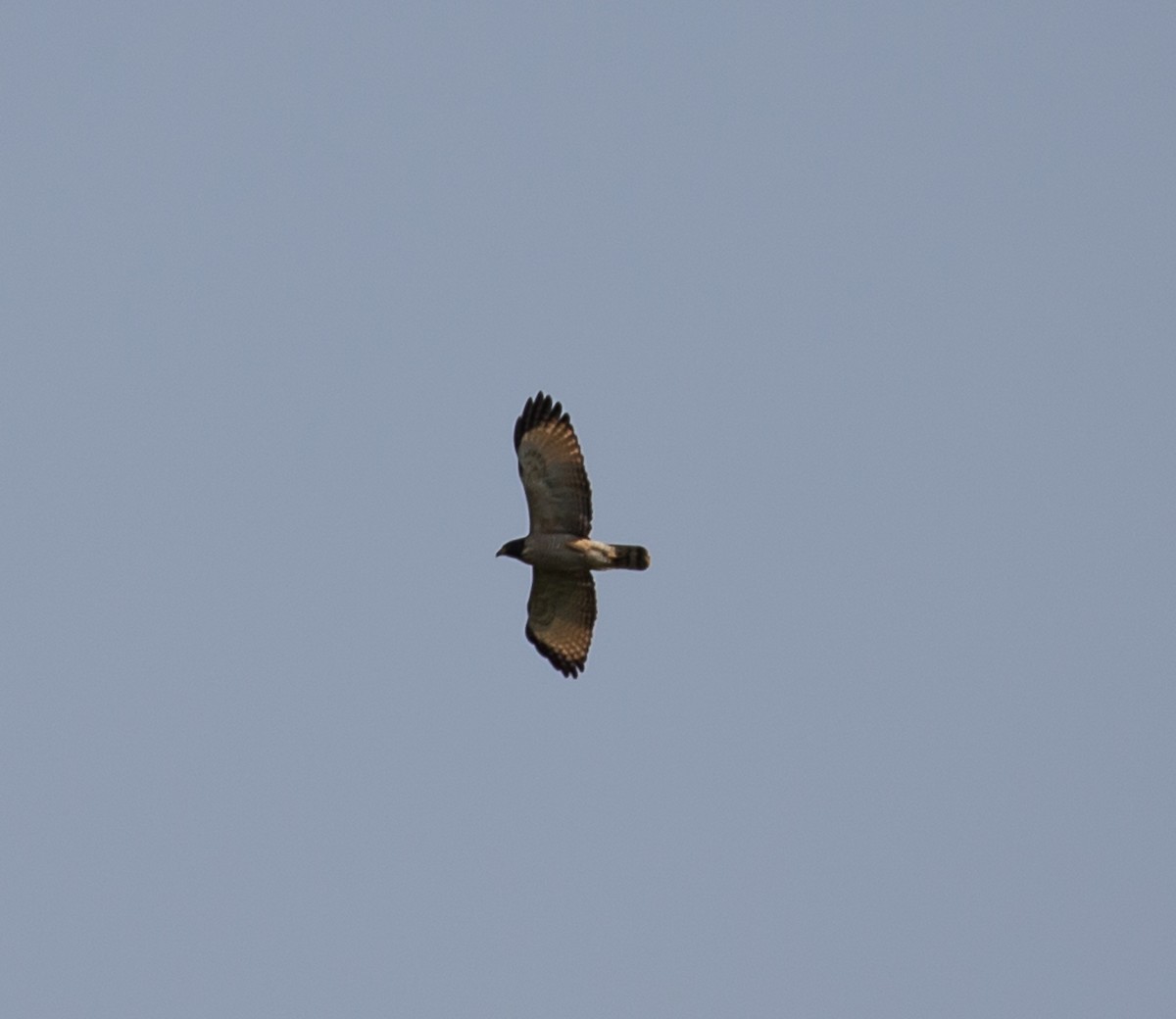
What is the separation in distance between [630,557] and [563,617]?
1721 mm

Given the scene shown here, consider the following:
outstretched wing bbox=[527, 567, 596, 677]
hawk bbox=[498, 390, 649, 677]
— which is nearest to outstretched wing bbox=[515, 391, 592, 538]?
hawk bbox=[498, 390, 649, 677]

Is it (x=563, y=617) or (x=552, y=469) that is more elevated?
(x=552, y=469)

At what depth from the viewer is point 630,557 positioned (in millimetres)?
26672

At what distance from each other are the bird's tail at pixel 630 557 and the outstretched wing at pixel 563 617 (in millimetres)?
792

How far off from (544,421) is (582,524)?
3.97 ft

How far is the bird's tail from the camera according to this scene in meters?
26.7

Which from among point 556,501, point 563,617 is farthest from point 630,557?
point 563,617

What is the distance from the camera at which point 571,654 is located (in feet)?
92.4

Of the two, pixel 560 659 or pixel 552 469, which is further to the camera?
pixel 560 659

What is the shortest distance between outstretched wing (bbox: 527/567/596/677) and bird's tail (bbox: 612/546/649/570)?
0.79m

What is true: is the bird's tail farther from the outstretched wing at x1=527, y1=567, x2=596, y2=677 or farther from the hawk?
the outstretched wing at x1=527, y1=567, x2=596, y2=677

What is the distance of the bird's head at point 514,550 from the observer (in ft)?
88.1

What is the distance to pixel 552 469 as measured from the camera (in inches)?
1049

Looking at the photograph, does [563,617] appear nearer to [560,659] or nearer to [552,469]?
[560,659]
